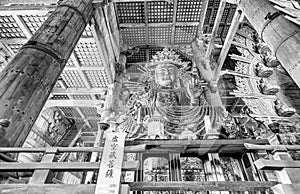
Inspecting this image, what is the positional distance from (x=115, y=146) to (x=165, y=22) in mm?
6105

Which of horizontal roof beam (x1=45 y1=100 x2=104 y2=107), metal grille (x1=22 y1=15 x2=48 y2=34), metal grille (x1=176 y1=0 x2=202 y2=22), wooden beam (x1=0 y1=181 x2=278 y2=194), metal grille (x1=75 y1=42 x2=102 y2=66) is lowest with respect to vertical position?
wooden beam (x1=0 y1=181 x2=278 y2=194)

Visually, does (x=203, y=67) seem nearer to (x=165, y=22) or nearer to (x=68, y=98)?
(x=165, y=22)

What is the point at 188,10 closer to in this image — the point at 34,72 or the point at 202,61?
the point at 202,61

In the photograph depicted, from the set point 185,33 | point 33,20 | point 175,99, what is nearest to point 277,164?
point 175,99

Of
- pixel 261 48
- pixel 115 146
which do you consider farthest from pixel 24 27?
pixel 261 48

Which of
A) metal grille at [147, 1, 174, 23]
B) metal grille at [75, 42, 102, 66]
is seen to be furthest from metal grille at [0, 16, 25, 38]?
metal grille at [147, 1, 174, 23]

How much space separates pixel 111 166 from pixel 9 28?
19.0 feet

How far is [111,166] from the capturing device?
1.57 meters

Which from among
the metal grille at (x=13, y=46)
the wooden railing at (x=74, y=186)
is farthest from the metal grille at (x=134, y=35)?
the wooden railing at (x=74, y=186)

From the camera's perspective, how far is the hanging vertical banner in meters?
1.42

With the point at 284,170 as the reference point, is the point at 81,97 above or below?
above

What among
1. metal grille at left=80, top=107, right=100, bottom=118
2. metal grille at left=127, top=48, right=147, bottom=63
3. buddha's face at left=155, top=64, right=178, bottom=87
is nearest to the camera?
buddha's face at left=155, top=64, right=178, bottom=87

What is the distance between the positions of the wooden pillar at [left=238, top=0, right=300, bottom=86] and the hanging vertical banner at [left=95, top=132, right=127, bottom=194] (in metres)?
2.67

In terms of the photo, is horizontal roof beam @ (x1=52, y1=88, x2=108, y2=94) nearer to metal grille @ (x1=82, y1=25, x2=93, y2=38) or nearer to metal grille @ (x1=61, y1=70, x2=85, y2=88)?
metal grille @ (x1=61, y1=70, x2=85, y2=88)
